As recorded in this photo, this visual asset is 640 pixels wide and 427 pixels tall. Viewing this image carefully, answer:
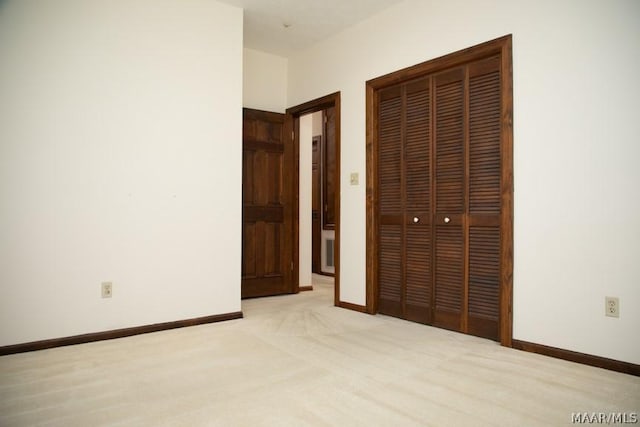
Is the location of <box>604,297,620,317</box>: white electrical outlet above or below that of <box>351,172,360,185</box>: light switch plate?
below

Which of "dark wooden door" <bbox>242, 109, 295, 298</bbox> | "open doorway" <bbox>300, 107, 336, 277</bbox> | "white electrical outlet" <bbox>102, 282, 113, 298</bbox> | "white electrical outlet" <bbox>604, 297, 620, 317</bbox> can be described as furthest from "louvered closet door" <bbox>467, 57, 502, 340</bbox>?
"open doorway" <bbox>300, 107, 336, 277</bbox>

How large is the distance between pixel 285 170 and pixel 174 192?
1633mm

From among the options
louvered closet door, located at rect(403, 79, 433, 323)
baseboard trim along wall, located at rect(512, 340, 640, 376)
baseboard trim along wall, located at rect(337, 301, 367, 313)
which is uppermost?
louvered closet door, located at rect(403, 79, 433, 323)

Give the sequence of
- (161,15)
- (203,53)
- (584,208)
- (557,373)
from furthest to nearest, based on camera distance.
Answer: (203,53), (161,15), (584,208), (557,373)

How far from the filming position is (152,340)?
2926mm

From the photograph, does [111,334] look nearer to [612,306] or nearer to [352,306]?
[352,306]

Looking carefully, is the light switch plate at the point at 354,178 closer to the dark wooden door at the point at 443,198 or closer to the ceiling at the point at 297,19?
the dark wooden door at the point at 443,198

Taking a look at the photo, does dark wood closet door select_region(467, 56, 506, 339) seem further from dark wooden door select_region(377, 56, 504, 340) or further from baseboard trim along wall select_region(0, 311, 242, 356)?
baseboard trim along wall select_region(0, 311, 242, 356)

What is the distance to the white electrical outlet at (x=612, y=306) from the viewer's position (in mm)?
2287

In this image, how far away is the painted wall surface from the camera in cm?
456

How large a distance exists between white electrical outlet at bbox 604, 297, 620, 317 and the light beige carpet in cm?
32

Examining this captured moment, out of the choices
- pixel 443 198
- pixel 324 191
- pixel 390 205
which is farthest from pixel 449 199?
pixel 324 191

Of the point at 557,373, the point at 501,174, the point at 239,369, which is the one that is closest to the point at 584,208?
the point at 501,174

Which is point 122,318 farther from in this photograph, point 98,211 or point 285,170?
point 285,170
